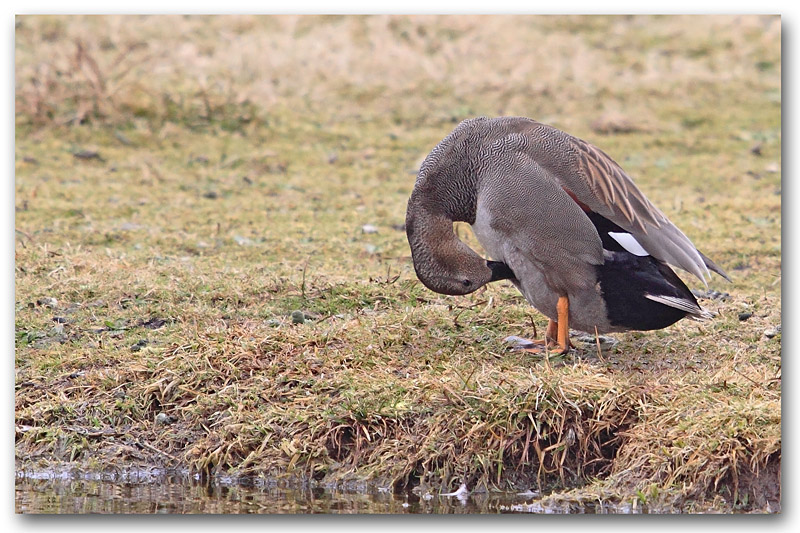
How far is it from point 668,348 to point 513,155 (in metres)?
1.25

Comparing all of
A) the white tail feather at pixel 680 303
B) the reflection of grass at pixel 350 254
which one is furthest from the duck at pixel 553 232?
the reflection of grass at pixel 350 254

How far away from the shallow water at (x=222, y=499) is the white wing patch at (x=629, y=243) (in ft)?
4.04

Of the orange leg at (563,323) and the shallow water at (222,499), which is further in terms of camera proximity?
the orange leg at (563,323)

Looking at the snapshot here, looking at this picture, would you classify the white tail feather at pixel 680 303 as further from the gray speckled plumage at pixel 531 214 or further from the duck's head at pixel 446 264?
the duck's head at pixel 446 264

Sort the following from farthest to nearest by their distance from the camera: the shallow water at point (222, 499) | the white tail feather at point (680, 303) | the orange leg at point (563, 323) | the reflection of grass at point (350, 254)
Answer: the orange leg at point (563, 323), the white tail feather at point (680, 303), the reflection of grass at point (350, 254), the shallow water at point (222, 499)

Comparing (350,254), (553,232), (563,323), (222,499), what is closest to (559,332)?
(563,323)

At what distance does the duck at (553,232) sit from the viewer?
5020 mm

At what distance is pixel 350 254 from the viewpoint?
716 cm

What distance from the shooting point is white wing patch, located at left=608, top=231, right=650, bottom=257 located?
5047 mm

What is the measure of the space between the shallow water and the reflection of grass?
0.31 ft

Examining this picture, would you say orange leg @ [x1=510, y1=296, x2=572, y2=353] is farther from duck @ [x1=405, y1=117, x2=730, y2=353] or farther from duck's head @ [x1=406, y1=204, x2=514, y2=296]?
duck's head @ [x1=406, y1=204, x2=514, y2=296]

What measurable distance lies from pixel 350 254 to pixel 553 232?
7.79 ft

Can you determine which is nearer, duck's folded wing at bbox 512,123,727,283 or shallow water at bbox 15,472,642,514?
shallow water at bbox 15,472,642,514

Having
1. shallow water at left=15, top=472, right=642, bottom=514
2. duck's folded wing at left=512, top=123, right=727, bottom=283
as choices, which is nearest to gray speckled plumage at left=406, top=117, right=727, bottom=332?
duck's folded wing at left=512, top=123, right=727, bottom=283
